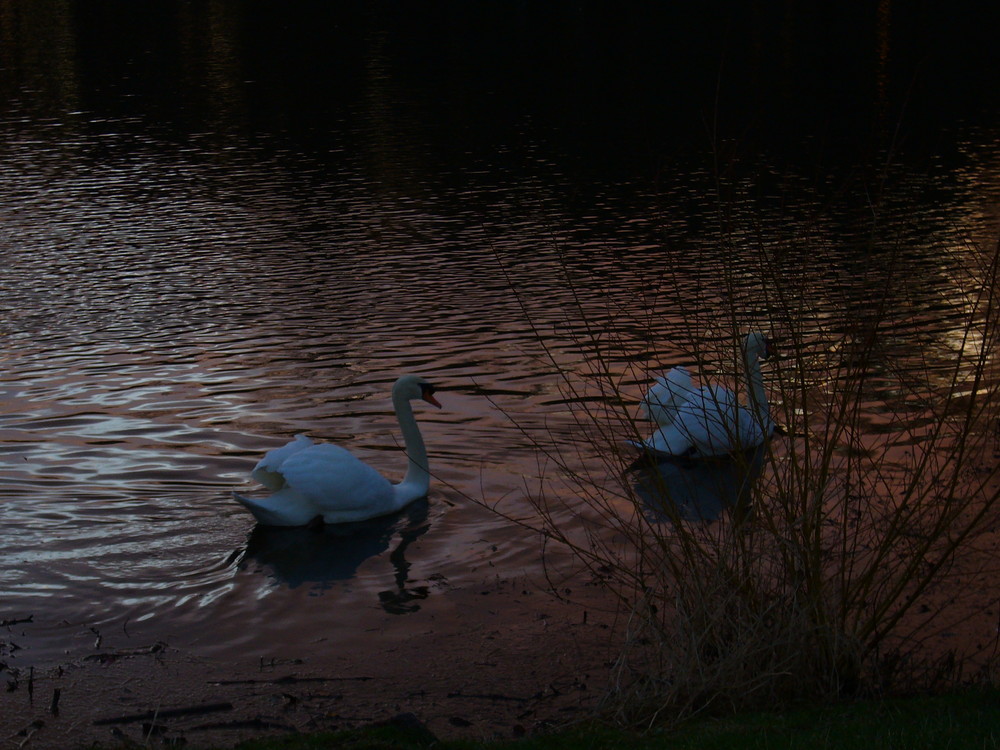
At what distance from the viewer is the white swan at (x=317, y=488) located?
33.8ft

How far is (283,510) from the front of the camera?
Answer: 10383 mm

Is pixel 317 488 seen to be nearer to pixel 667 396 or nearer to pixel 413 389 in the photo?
pixel 413 389

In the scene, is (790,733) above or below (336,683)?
above

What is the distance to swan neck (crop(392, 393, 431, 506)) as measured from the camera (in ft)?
35.8

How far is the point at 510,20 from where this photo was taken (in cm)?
6109

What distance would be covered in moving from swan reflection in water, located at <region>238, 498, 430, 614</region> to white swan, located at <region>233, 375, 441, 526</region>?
0.34 feet

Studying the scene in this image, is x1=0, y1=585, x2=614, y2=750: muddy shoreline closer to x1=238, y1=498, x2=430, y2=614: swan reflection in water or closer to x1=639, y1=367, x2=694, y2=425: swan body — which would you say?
x1=238, y1=498, x2=430, y2=614: swan reflection in water

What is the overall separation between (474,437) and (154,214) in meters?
14.7

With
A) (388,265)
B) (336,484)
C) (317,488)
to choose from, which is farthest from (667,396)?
(388,265)

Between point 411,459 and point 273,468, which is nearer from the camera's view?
point 273,468

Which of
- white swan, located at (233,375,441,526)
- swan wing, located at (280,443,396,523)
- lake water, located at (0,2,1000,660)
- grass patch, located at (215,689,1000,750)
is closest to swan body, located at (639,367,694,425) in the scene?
lake water, located at (0,2,1000,660)

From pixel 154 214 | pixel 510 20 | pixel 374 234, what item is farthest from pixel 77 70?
pixel 374 234

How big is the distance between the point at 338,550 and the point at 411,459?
1.13m

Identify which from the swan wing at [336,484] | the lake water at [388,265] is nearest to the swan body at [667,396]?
the lake water at [388,265]
